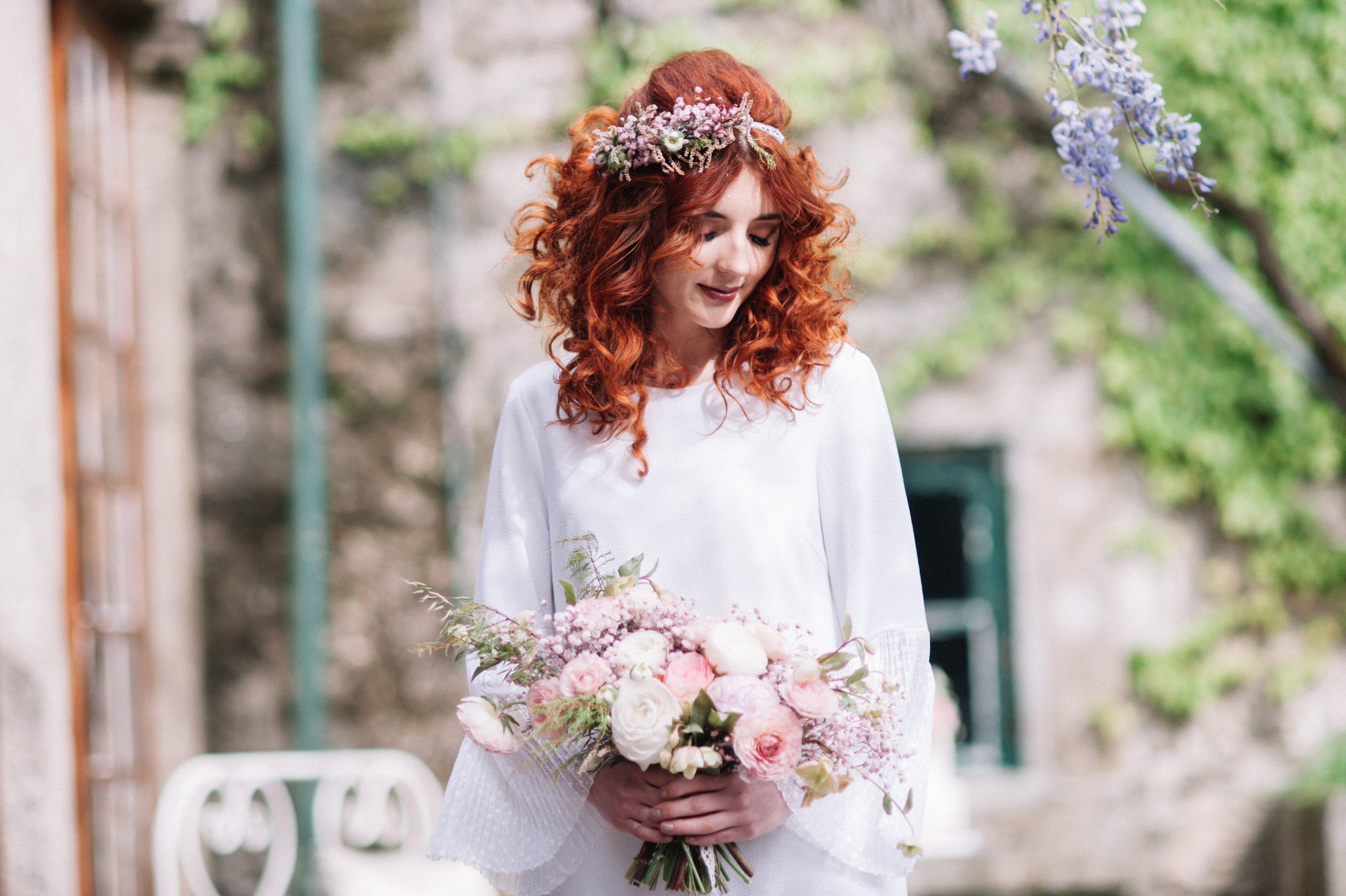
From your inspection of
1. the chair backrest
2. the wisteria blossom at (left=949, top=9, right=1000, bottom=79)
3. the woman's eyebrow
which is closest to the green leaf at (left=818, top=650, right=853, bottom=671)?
the woman's eyebrow

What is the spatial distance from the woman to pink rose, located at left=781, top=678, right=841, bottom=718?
0.17 m

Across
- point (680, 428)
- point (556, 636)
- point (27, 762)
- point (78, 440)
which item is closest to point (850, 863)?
point (556, 636)

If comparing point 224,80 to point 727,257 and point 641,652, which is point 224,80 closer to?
point 727,257

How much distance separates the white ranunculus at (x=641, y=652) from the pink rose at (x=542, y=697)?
0.30 feet

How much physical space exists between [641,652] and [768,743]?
0.63 feet

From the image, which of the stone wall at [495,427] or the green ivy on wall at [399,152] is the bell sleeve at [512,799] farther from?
the green ivy on wall at [399,152]

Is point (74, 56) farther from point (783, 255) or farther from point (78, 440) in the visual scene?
point (783, 255)

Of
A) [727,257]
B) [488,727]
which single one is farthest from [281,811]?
[727,257]

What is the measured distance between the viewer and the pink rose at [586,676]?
154 centimetres

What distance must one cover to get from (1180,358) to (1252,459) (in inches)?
20.7

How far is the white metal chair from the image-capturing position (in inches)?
129

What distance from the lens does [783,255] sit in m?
1.83

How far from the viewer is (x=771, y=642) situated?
5.21 feet

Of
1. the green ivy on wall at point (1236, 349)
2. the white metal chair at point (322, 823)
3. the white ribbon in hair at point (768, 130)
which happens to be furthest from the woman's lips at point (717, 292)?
the green ivy on wall at point (1236, 349)
